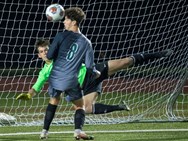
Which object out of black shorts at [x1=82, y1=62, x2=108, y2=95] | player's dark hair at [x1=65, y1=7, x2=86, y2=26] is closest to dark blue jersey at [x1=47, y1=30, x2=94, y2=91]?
player's dark hair at [x1=65, y1=7, x2=86, y2=26]

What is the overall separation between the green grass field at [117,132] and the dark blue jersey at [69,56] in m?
0.67

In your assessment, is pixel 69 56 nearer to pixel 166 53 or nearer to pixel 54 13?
pixel 54 13

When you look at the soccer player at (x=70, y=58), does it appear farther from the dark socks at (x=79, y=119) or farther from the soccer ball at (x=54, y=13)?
the soccer ball at (x=54, y=13)

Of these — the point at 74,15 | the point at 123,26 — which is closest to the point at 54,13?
the point at 74,15

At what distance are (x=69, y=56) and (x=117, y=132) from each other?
1402 mm

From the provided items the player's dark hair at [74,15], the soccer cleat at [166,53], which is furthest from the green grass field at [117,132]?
the player's dark hair at [74,15]

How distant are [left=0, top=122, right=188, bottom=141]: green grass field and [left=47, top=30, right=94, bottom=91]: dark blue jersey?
670mm

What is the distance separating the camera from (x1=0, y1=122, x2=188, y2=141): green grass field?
7.04m

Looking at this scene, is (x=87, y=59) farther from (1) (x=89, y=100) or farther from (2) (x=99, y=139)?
(1) (x=89, y=100)

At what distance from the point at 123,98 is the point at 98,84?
3.54m

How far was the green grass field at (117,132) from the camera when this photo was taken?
23.1 ft

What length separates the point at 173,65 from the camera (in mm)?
9805

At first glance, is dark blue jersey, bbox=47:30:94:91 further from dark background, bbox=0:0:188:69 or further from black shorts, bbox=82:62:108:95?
dark background, bbox=0:0:188:69

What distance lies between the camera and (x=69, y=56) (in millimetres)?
6605
